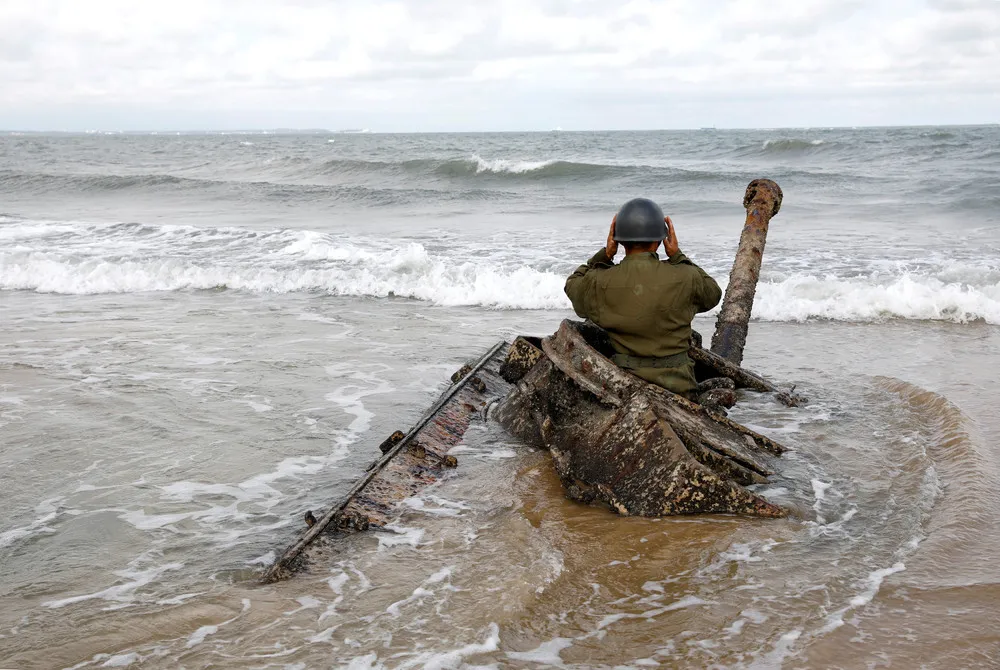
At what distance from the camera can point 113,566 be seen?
4.14 metres

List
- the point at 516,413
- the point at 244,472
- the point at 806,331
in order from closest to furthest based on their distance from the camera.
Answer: the point at 244,472, the point at 516,413, the point at 806,331

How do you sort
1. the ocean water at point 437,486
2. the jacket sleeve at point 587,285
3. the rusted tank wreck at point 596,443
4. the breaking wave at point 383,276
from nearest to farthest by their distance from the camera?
the ocean water at point 437,486, the rusted tank wreck at point 596,443, the jacket sleeve at point 587,285, the breaking wave at point 383,276

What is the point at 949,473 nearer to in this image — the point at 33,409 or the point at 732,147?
the point at 33,409

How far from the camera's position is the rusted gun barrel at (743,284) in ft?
22.5

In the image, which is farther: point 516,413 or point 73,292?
point 73,292

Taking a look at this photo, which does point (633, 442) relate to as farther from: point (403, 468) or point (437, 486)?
point (403, 468)

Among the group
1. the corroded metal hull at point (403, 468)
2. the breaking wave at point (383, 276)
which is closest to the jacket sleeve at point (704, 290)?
the corroded metal hull at point (403, 468)

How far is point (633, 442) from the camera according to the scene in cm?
448

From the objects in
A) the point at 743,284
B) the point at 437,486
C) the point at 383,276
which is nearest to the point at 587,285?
the point at 437,486

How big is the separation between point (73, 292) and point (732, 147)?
42.2 metres

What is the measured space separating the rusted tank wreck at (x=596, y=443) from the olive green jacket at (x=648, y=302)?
229 mm

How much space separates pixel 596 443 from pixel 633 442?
270 mm

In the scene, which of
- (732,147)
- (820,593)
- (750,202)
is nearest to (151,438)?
(820,593)

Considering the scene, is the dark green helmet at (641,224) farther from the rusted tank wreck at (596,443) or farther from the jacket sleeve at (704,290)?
the rusted tank wreck at (596,443)
